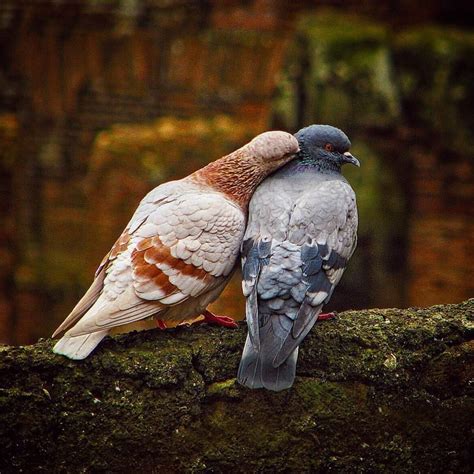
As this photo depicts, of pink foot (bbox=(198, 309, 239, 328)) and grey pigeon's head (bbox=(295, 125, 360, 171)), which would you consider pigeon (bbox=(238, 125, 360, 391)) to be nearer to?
grey pigeon's head (bbox=(295, 125, 360, 171))

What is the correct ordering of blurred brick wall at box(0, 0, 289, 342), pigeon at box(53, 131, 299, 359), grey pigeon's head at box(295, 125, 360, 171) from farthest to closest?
blurred brick wall at box(0, 0, 289, 342), grey pigeon's head at box(295, 125, 360, 171), pigeon at box(53, 131, 299, 359)

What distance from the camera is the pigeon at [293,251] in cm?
374

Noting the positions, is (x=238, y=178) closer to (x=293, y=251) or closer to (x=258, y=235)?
(x=258, y=235)

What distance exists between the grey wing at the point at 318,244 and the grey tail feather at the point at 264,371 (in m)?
0.04

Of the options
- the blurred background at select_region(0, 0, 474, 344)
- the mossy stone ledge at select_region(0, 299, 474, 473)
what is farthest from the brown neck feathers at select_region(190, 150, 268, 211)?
the blurred background at select_region(0, 0, 474, 344)

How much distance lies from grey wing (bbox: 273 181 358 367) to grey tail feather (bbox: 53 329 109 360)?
0.75 metres

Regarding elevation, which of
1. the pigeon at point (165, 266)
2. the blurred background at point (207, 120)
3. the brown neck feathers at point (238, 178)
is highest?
the brown neck feathers at point (238, 178)

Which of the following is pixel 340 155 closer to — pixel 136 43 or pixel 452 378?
pixel 452 378

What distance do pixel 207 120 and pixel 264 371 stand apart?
5.11 m

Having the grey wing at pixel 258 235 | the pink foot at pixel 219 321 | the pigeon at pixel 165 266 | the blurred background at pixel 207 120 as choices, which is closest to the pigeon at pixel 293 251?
the grey wing at pixel 258 235

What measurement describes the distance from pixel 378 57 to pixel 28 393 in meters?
5.84

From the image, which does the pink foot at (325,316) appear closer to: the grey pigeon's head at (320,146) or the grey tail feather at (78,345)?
the grey pigeon's head at (320,146)

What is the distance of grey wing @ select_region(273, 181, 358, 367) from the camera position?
3.84 m

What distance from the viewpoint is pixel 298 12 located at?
349 inches
